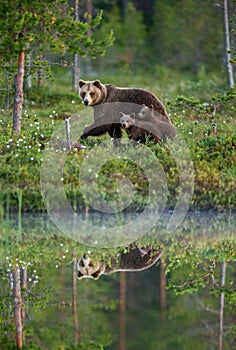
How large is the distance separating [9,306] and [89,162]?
522cm

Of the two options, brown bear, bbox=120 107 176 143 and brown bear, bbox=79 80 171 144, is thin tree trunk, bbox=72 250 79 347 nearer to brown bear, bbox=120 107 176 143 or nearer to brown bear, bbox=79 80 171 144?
brown bear, bbox=120 107 176 143

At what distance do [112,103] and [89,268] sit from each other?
5.31 meters

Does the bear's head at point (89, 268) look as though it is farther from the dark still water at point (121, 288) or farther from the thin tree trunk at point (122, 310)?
the thin tree trunk at point (122, 310)

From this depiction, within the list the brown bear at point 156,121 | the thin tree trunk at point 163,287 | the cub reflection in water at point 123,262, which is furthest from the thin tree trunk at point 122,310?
the brown bear at point 156,121

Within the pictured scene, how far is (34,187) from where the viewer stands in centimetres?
1456

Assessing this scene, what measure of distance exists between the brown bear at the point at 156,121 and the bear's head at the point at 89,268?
4.50 metres

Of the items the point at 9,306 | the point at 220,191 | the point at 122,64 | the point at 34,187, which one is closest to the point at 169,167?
the point at 220,191

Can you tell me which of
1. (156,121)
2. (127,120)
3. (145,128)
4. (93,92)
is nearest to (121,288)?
(127,120)

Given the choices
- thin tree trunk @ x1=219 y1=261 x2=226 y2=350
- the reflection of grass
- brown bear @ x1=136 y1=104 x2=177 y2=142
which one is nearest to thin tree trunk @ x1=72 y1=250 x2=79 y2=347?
thin tree trunk @ x1=219 y1=261 x2=226 y2=350

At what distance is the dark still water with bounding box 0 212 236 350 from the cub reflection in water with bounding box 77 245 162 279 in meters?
0.01

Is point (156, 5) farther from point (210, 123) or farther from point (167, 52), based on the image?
point (210, 123)

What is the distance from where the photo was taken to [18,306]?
1033 cm

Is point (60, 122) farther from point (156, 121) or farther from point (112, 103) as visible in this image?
point (156, 121)

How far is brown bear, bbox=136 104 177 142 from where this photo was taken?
16091 millimetres
